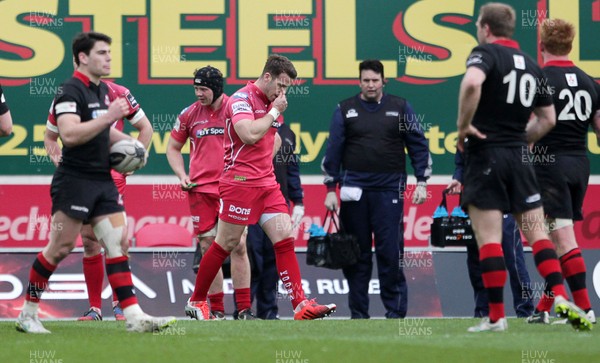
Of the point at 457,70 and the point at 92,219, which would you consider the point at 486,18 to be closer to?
the point at 92,219

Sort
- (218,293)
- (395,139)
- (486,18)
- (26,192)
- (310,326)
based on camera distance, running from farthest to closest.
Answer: (26,192)
(395,139)
(218,293)
(310,326)
(486,18)

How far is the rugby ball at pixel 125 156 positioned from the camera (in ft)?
28.1

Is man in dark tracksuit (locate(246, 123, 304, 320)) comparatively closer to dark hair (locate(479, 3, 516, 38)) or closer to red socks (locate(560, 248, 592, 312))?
red socks (locate(560, 248, 592, 312))

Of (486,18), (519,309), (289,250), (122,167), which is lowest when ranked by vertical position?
(519,309)

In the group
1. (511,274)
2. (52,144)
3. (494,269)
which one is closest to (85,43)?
(52,144)

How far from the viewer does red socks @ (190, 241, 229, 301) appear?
1016cm

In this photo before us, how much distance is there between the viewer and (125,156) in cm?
857

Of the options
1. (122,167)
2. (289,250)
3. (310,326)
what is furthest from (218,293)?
(122,167)

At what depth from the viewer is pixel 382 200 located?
1188cm

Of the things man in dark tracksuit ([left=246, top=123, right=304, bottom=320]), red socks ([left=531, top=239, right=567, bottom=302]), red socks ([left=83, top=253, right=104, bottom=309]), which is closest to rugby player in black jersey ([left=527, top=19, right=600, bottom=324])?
red socks ([left=531, top=239, right=567, bottom=302])

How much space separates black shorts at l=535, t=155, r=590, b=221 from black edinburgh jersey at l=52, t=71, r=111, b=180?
10.2 feet

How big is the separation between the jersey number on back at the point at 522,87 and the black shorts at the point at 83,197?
2.68 m

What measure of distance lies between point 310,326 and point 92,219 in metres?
1.79

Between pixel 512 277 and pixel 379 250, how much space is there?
1.24 m
